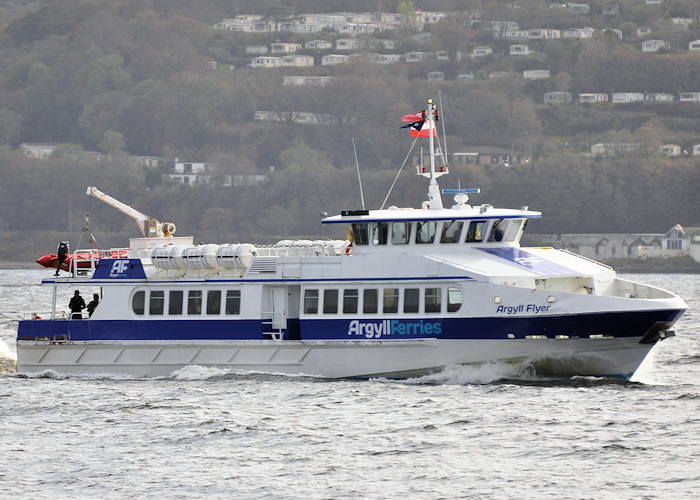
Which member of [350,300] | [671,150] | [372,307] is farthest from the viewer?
[671,150]

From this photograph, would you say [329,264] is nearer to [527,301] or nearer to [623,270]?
[527,301]

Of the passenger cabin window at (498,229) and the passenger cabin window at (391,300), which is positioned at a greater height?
the passenger cabin window at (498,229)

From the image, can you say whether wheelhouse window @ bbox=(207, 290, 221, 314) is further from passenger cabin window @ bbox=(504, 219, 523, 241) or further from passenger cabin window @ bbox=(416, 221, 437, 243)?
passenger cabin window @ bbox=(504, 219, 523, 241)

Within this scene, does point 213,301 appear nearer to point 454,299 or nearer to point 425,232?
point 425,232

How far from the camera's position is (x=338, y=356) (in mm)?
32188

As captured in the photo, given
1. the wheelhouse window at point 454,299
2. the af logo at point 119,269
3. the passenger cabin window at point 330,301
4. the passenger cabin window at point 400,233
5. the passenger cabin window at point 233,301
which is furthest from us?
the af logo at point 119,269

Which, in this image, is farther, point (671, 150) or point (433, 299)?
point (671, 150)

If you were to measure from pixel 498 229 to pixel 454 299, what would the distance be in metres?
2.47

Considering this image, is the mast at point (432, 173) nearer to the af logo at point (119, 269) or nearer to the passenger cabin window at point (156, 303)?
the passenger cabin window at point (156, 303)

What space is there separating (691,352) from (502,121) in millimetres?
159336

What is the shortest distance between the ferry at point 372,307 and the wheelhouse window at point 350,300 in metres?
0.03

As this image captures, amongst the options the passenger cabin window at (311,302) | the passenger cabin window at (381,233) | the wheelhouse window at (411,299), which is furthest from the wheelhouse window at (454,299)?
the passenger cabin window at (311,302)

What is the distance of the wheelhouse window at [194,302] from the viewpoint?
33562mm

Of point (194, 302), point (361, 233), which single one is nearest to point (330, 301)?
point (361, 233)
